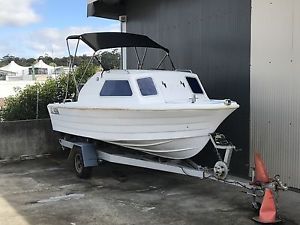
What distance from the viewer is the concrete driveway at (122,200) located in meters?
6.14

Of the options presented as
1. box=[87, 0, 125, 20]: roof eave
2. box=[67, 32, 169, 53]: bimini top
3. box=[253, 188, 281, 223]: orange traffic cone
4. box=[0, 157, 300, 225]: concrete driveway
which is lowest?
box=[0, 157, 300, 225]: concrete driveway

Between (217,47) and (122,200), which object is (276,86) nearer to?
(217,47)

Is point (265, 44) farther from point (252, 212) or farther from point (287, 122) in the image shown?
point (252, 212)

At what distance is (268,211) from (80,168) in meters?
4.19

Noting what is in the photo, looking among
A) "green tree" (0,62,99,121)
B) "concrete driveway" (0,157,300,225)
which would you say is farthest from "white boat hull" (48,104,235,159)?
"green tree" (0,62,99,121)

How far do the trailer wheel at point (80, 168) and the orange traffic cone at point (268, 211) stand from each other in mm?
3861

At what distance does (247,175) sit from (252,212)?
2.18 m

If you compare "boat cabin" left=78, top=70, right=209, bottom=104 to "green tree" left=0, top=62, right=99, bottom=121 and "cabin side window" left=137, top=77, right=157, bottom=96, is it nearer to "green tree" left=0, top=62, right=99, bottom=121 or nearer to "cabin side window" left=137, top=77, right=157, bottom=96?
"cabin side window" left=137, top=77, right=157, bottom=96

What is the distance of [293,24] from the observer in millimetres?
7414

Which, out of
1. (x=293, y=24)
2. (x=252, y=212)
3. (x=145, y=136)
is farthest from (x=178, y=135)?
(x=293, y=24)

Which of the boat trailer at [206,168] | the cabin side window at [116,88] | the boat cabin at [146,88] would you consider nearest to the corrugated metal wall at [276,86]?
the boat trailer at [206,168]

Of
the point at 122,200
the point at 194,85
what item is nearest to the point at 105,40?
the point at 194,85

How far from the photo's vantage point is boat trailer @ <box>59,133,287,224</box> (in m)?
6.00

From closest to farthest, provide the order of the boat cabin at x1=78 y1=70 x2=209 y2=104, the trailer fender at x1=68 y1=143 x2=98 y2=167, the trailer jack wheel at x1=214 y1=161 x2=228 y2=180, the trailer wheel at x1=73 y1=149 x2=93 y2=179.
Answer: the trailer jack wheel at x1=214 y1=161 x2=228 y2=180, the boat cabin at x1=78 y1=70 x2=209 y2=104, the trailer fender at x1=68 y1=143 x2=98 y2=167, the trailer wheel at x1=73 y1=149 x2=93 y2=179
